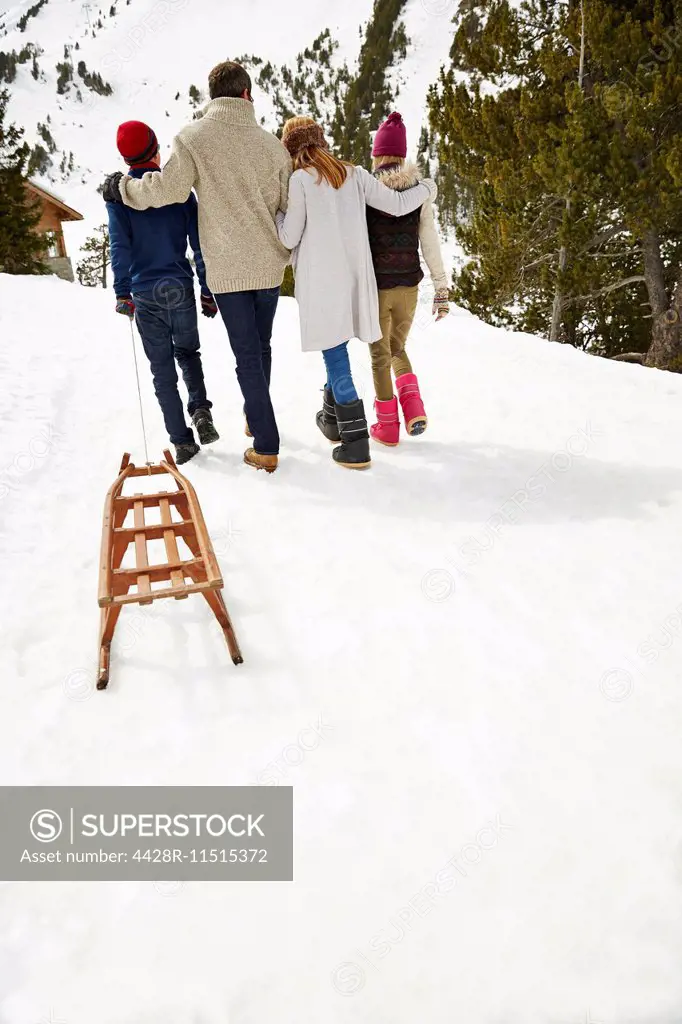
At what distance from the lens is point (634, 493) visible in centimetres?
319

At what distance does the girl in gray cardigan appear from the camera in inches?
121

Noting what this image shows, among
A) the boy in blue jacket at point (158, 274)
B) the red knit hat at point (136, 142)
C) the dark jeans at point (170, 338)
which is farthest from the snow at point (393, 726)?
the red knit hat at point (136, 142)

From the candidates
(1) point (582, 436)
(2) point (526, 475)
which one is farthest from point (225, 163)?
(1) point (582, 436)

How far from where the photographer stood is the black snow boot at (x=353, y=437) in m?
3.50

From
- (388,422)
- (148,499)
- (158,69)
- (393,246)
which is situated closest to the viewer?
(148,499)

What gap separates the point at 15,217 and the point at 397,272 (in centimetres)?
2214

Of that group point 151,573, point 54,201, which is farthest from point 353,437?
point 54,201

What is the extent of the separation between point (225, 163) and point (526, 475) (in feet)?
7.37

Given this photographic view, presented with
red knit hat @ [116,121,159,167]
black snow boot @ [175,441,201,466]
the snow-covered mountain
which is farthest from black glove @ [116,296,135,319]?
the snow-covered mountain

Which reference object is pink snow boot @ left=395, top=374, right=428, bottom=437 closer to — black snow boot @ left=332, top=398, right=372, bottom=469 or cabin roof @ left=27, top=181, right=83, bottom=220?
black snow boot @ left=332, top=398, right=372, bottom=469

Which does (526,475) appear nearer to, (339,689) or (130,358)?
(339,689)

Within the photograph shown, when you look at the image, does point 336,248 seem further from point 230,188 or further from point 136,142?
point 136,142

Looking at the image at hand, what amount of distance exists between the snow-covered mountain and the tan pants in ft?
210

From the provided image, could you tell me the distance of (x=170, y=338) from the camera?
3.63 meters
